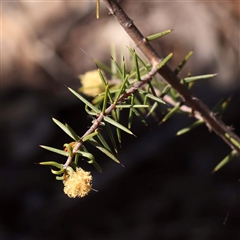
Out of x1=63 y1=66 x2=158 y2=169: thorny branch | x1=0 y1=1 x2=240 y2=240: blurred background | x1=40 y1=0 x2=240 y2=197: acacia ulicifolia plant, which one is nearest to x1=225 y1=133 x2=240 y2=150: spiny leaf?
x1=40 y1=0 x2=240 y2=197: acacia ulicifolia plant

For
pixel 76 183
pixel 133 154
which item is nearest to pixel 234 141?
pixel 76 183

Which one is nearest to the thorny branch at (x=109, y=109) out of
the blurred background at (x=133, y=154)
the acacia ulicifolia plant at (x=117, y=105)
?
the acacia ulicifolia plant at (x=117, y=105)

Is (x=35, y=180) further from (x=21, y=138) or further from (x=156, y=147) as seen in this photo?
(x=156, y=147)

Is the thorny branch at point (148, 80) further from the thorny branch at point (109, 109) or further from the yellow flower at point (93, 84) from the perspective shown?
the yellow flower at point (93, 84)

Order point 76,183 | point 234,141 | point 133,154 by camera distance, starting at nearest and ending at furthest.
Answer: point 76,183
point 234,141
point 133,154

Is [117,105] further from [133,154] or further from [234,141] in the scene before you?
[133,154]

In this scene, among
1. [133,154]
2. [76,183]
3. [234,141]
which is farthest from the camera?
[133,154]
